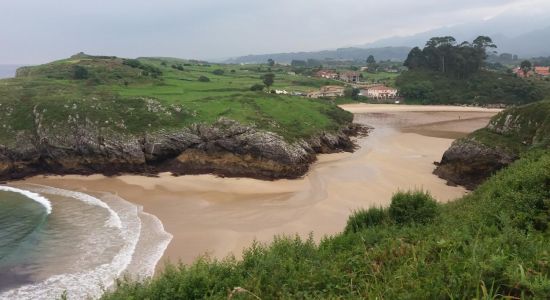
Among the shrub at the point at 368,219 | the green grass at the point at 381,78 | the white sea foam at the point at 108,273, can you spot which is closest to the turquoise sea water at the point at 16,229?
the white sea foam at the point at 108,273

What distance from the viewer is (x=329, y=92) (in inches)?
4205

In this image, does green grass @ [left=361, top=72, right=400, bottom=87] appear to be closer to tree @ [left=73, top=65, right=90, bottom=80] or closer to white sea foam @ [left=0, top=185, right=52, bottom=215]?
tree @ [left=73, top=65, right=90, bottom=80]

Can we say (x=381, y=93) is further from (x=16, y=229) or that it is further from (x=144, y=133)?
(x=16, y=229)

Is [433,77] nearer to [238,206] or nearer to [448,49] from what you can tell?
[448,49]

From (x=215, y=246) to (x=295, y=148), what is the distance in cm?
1772

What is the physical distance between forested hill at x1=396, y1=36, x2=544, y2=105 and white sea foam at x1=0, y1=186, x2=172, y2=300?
Result: 290 feet

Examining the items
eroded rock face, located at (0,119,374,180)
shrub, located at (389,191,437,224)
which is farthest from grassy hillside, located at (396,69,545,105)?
shrub, located at (389,191,437,224)

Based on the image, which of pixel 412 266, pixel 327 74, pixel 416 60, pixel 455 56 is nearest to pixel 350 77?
pixel 327 74

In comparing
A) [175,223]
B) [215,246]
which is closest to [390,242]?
[215,246]

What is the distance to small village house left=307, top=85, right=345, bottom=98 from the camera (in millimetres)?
101688

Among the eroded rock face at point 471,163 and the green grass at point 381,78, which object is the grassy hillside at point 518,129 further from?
the green grass at point 381,78

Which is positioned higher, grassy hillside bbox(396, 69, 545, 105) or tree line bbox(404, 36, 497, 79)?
tree line bbox(404, 36, 497, 79)

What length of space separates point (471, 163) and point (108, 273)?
2817 centimetres

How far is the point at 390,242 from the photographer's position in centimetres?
1094
